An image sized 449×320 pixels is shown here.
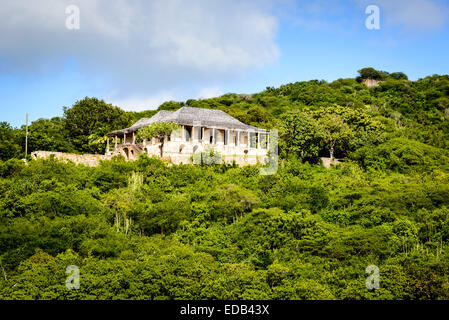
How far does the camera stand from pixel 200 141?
49469 mm

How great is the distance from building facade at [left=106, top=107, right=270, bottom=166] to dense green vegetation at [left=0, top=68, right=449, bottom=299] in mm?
2637

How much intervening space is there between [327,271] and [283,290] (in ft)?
11.8

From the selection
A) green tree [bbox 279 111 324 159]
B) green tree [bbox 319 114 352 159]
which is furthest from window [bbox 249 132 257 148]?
green tree [bbox 319 114 352 159]

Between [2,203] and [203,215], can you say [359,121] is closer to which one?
[203,215]

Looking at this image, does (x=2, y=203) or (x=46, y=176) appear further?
(x=46, y=176)

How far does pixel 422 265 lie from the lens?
28922 millimetres

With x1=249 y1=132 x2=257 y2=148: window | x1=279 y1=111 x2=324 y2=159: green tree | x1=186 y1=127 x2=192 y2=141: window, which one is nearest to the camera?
x1=279 y1=111 x2=324 y2=159: green tree

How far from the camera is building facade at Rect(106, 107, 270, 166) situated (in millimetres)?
46719

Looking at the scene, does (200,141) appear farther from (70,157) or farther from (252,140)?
(70,157)

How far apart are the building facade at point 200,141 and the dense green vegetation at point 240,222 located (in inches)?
104

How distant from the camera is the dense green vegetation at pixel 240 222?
28625 mm

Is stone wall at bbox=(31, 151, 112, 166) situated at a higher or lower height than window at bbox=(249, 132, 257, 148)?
lower

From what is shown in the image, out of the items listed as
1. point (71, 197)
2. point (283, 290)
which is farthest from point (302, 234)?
point (71, 197)

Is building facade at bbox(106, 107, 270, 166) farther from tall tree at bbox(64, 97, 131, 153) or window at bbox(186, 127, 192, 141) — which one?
tall tree at bbox(64, 97, 131, 153)
